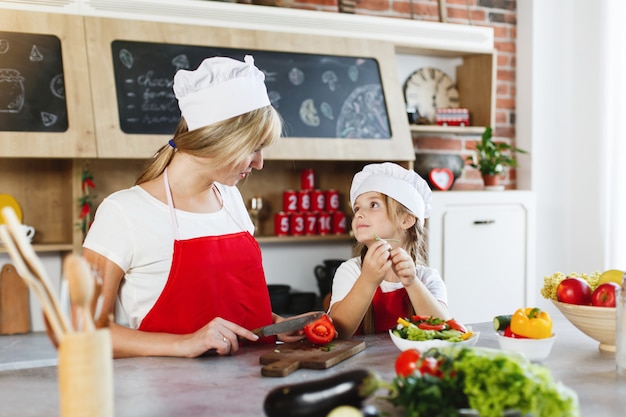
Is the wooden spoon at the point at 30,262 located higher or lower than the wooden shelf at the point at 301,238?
higher

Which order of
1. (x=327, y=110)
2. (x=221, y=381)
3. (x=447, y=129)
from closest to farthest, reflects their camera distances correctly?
(x=221, y=381) → (x=327, y=110) → (x=447, y=129)

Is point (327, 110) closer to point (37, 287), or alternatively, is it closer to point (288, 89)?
point (288, 89)

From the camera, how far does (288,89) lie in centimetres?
384

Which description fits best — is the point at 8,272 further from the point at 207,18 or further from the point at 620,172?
the point at 620,172

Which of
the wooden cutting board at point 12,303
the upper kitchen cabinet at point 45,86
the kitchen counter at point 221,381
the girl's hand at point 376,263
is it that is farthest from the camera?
the wooden cutting board at point 12,303

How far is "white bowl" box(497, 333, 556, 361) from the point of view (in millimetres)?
1686

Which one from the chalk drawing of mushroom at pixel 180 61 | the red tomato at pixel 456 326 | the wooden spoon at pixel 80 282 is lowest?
the red tomato at pixel 456 326

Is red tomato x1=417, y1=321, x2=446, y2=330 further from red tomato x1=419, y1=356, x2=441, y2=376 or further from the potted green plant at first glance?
the potted green plant

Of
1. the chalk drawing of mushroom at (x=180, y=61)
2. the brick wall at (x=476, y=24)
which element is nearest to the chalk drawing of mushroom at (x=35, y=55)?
the chalk drawing of mushroom at (x=180, y=61)

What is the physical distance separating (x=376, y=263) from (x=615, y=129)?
9.85 ft

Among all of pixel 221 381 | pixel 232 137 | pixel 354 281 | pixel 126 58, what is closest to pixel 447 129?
pixel 126 58

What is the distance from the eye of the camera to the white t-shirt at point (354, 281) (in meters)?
2.36

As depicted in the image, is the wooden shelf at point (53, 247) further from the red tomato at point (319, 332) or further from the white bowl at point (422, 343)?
the white bowl at point (422, 343)

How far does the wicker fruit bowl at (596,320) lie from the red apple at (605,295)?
16 mm
